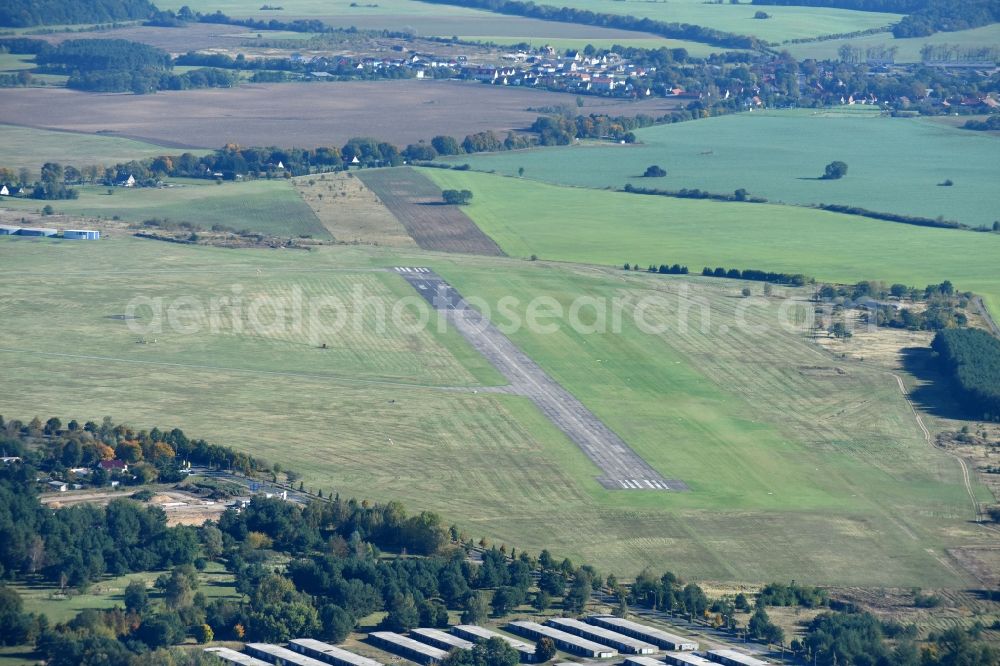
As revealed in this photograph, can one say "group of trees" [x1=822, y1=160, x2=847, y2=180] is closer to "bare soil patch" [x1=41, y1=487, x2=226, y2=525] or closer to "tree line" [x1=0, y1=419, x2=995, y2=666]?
"tree line" [x1=0, y1=419, x2=995, y2=666]

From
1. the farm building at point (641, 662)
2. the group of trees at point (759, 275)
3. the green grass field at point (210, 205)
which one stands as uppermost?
the group of trees at point (759, 275)

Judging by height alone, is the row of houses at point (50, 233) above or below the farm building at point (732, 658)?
above

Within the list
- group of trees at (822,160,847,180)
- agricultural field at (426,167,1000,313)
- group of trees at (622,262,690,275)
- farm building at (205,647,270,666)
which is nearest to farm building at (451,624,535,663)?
farm building at (205,647,270,666)

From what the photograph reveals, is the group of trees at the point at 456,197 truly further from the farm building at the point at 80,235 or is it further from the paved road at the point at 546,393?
the farm building at the point at 80,235

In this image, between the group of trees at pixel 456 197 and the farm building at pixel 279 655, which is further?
the group of trees at pixel 456 197

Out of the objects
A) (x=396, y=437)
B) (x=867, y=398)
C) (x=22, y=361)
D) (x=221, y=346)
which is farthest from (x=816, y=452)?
(x=22, y=361)

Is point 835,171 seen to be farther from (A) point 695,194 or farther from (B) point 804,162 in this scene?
(A) point 695,194

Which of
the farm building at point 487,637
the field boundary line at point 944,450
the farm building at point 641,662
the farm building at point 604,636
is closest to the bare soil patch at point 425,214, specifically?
the field boundary line at point 944,450
